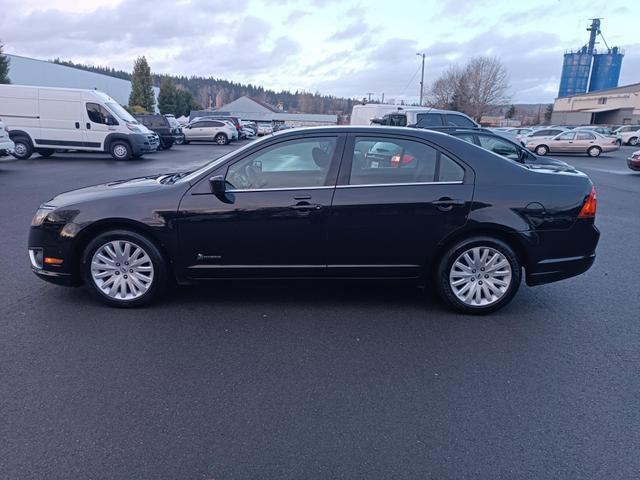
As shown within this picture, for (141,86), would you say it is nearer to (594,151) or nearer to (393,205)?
(594,151)

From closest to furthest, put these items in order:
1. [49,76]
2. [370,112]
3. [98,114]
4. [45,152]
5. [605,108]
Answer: [98,114]
[45,152]
[370,112]
[49,76]
[605,108]

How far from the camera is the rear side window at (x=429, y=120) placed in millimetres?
15898

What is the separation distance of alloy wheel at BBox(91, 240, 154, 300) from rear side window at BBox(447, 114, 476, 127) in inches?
538

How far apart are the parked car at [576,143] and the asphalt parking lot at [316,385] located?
26.2 metres

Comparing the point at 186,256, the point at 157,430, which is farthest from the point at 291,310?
the point at 157,430

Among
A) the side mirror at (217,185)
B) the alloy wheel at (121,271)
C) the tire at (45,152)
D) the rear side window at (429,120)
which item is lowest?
the alloy wheel at (121,271)

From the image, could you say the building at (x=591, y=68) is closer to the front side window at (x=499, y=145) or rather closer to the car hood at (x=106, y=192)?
the front side window at (x=499, y=145)

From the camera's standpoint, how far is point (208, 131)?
3194 cm

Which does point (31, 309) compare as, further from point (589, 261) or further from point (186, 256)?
point (589, 261)

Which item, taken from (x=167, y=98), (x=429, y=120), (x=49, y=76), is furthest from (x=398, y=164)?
(x=167, y=98)

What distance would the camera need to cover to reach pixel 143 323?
4164 mm

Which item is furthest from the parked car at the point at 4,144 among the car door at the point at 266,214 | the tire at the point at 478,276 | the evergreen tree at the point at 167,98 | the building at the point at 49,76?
the evergreen tree at the point at 167,98

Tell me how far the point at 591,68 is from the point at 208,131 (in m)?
74.9

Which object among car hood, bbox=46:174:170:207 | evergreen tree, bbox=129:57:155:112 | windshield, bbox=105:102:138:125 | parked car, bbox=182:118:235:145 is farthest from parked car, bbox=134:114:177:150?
evergreen tree, bbox=129:57:155:112
